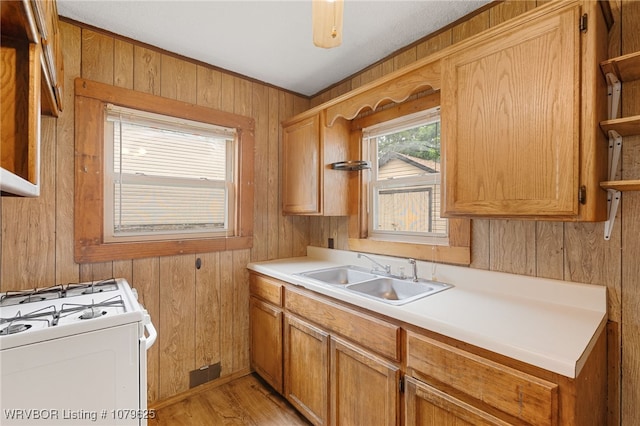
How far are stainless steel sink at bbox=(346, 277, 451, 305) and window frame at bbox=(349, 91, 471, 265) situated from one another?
18 centimetres

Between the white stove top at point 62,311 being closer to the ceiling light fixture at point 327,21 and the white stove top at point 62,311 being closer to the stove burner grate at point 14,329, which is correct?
the stove burner grate at point 14,329

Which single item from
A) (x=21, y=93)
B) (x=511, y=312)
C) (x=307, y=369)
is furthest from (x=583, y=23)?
(x=307, y=369)

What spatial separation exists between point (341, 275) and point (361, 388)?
94cm

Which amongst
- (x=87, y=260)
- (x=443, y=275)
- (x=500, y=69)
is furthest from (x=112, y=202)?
(x=500, y=69)

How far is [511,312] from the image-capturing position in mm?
1337

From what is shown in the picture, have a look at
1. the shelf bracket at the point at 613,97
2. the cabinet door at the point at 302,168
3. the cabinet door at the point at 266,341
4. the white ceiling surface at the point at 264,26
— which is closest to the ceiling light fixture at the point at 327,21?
the white ceiling surface at the point at 264,26

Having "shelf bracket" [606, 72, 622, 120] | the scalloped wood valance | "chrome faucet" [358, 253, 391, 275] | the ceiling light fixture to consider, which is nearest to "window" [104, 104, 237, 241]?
the scalloped wood valance

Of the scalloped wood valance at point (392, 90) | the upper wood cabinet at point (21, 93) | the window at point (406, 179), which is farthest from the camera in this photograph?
the window at point (406, 179)

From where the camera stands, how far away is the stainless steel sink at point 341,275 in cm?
227

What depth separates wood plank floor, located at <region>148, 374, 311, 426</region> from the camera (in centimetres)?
201

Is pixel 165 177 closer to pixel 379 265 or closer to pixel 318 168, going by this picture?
pixel 318 168

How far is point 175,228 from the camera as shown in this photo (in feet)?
7.60

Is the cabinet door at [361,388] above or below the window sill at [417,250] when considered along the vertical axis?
below

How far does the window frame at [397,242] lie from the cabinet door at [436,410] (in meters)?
0.79
